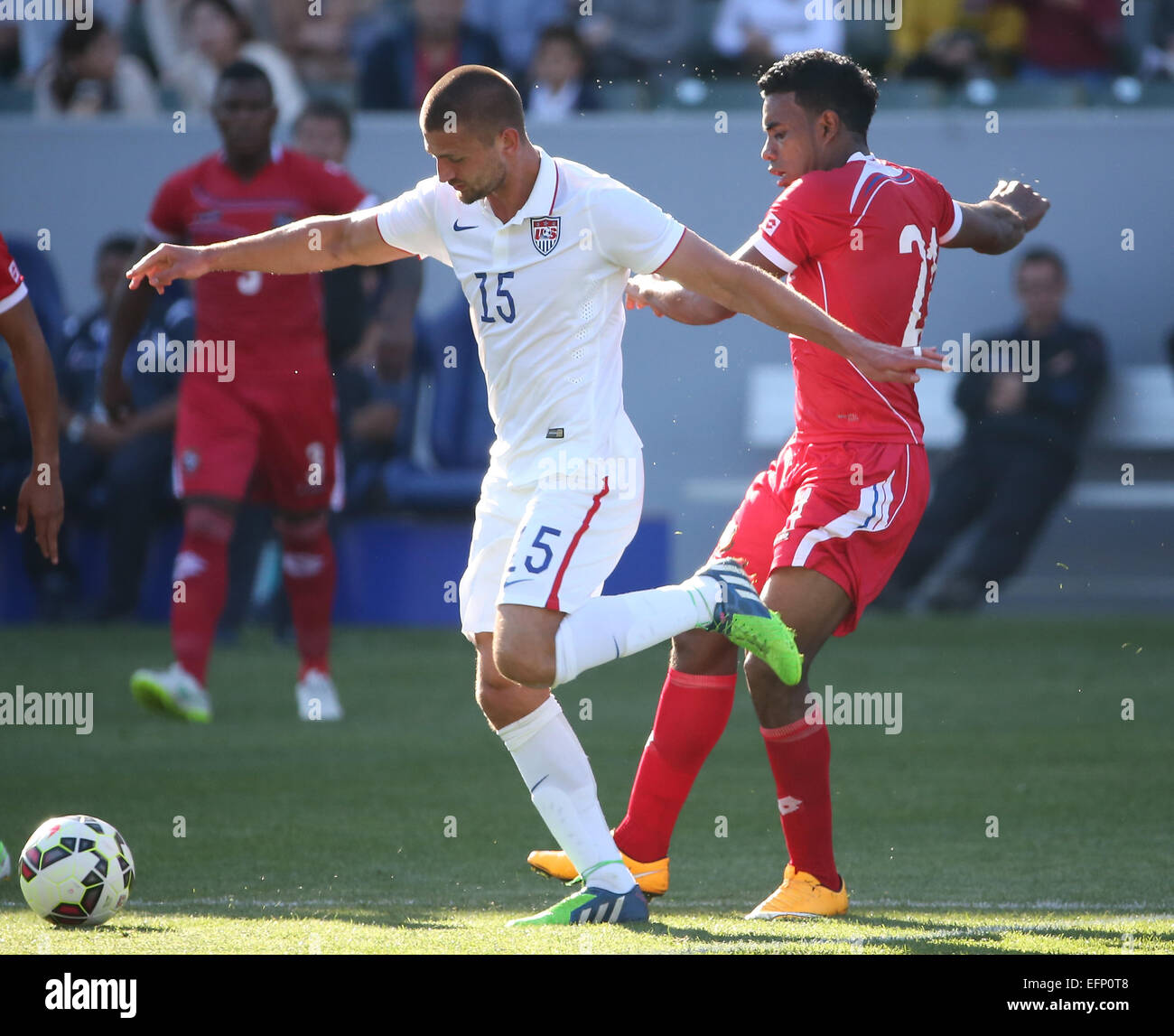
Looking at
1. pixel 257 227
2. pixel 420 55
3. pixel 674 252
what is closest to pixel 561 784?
pixel 674 252

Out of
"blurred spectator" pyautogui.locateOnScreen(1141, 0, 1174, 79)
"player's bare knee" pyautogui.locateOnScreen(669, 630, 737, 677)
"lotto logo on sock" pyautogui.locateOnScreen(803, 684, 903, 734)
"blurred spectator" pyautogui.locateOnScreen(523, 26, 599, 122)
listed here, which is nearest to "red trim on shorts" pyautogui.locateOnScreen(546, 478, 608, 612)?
"player's bare knee" pyautogui.locateOnScreen(669, 630, 737, 677)

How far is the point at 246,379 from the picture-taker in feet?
28.0

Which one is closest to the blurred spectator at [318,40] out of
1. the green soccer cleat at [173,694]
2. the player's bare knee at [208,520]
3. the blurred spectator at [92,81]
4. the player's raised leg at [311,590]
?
the blurred spectator at [92,81]

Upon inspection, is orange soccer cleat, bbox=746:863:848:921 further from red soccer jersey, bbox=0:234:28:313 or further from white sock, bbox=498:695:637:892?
red soccer jersey, bbox=0:234:28:313

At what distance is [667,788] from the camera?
17.0ft

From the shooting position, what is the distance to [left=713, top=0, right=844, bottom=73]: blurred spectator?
42.7 ft

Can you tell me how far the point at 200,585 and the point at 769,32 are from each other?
6797 millimetres

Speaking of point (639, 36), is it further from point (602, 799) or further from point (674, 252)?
point (674, 252)

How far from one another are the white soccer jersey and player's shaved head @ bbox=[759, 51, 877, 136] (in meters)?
0.76

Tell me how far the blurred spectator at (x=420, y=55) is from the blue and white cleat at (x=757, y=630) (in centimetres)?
835

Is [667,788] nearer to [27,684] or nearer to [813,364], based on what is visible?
[813,364]

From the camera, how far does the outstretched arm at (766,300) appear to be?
451cm
